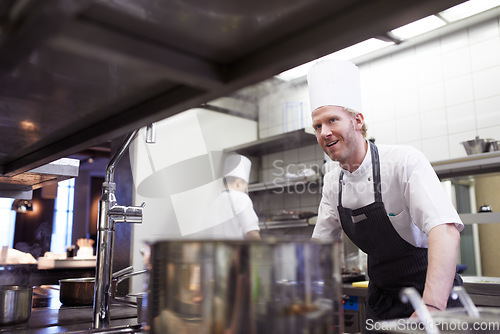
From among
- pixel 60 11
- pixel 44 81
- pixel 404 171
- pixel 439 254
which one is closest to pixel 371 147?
pixel 404 171

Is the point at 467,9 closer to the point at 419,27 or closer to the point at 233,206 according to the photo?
the point at 419,27

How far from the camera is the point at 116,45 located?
0.56 metres

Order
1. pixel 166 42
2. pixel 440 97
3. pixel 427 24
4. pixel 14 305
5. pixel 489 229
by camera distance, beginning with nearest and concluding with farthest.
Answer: pixel 166 42, pixel 14 305, pixel 489 229, pixel 427 24, pixel 440 97

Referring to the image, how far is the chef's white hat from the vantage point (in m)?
1.61

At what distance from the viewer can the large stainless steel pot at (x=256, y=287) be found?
0.47 m

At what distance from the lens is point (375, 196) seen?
4.90ft

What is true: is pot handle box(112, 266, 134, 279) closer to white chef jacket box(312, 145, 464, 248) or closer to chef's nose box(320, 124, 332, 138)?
white chef jacket box(312, 145, 464, 248)

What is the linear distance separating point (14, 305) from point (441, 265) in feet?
3.56

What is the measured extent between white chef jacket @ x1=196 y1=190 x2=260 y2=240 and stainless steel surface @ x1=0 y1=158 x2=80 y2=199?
195 cm

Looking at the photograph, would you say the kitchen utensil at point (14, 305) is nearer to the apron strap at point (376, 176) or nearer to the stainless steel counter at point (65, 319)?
the stainless steel counter at point (65, 319)

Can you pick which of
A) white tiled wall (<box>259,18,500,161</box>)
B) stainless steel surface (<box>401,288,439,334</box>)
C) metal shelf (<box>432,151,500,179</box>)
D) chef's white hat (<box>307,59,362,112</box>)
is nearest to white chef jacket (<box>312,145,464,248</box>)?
chef's white hat (<box>307,59,362,112</box>)

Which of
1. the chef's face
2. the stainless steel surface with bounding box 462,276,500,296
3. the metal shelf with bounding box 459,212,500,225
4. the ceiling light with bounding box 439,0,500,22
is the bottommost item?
the stainless steel surface with bounding box 462,276,500,296

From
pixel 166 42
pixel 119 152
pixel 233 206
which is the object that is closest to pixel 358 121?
pixel 119 152

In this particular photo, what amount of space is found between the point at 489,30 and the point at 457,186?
1.15 meters
